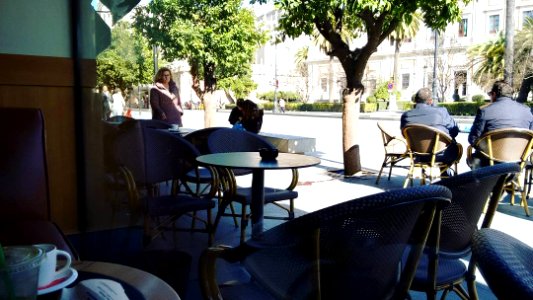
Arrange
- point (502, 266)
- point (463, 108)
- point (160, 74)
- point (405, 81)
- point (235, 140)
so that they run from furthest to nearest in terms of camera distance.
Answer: point (405, 81) < point (463, 108) < point (160, 74) < point (235, 140) < point (502, 266)

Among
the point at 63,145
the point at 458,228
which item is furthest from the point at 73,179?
the point at 458,228

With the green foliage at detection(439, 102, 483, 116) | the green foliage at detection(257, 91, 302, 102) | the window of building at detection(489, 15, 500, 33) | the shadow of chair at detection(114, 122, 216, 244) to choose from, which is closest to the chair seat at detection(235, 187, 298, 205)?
the shadow of chair at detection(114, 122, 216, 244)

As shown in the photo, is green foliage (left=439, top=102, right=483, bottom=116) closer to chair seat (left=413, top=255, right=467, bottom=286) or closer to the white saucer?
chair seat (left=413, top=255, right=467, bottom=286)

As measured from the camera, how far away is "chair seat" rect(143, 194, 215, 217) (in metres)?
3.06

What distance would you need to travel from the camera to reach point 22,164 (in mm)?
2234

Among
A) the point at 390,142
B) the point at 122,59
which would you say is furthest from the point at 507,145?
the point at 122,59

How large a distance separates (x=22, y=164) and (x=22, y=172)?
38 mm

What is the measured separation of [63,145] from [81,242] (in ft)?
2.61

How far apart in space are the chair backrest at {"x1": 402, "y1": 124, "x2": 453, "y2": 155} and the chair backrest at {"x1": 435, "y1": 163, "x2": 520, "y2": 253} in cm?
334

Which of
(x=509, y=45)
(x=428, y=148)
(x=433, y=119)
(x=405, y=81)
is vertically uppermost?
(x=405, y=81)

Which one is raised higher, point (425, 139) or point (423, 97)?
point (423, 97)

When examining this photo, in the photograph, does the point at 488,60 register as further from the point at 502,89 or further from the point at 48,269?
the point at 48,269

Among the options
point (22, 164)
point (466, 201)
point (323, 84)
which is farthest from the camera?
point (323, 84)

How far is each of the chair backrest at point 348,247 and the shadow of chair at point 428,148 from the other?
3.98 m
